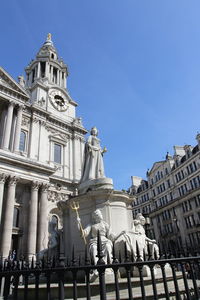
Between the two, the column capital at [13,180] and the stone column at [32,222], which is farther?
the column capital at [13,180]

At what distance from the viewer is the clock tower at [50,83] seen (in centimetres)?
3869

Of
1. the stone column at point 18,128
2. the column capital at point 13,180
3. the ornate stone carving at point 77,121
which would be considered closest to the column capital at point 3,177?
the column capital at point 13,180

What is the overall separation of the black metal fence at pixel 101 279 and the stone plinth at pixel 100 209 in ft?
Answer: 5.20

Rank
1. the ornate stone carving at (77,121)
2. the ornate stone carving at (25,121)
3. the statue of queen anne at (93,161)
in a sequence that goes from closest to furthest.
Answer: the statue of queen anne at (93,161)
the ornate stone carving at (25,121)
the ornate stone carving at (77,121)

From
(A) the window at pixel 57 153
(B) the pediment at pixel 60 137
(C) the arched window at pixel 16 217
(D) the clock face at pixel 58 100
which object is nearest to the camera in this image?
(C) the arched window at pixel 16 217

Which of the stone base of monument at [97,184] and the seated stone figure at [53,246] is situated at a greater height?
the stone base of monument at [97,184]

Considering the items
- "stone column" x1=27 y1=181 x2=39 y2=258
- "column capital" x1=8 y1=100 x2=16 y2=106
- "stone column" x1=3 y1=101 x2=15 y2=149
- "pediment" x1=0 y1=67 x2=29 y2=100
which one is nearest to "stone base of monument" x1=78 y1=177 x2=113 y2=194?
"stone column" x1=27 y1=181 x2=39 y2=258

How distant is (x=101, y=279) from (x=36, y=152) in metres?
29.3

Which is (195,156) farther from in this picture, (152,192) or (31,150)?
(31,150)

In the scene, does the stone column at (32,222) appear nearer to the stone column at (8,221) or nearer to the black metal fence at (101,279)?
the stone column at (8,221)

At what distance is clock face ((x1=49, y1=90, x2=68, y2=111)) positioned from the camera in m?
39.8

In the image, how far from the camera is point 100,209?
32.4ft

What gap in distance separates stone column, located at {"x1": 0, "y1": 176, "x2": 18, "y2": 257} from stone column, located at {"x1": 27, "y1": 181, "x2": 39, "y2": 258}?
2.05 metres

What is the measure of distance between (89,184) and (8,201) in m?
13.7
